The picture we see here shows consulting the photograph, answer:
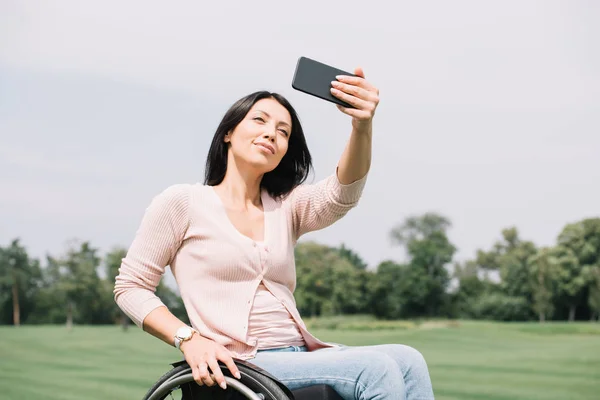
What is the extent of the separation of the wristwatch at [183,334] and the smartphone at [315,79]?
0.62 m

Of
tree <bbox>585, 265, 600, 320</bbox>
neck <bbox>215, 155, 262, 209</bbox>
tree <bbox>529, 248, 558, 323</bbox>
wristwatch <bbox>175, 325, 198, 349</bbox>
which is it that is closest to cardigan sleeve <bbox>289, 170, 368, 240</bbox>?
neck <bbox>215, 155, 262, 209</bbox>

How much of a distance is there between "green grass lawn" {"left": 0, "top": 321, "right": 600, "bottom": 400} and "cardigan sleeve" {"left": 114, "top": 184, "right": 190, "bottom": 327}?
4.82 metres

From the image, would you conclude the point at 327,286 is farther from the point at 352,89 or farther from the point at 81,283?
the point at 352,89

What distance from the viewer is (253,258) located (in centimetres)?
170

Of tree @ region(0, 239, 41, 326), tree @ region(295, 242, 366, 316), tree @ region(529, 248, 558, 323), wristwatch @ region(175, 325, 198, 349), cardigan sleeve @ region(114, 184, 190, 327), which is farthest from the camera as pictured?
tree @ region(529, 248, 558, 323)

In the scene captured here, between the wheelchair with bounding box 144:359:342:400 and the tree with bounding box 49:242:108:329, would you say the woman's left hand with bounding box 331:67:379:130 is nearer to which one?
the wheelchair with bounding box 144:359:342:400

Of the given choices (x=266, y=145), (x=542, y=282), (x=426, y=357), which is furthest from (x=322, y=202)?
(x=542, y=282)

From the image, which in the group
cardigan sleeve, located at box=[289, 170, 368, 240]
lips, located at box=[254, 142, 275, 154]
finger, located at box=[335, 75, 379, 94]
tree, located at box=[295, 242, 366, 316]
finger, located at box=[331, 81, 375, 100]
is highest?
finger, located at box=[335, 75, 379, 94]

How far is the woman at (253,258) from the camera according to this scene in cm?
153

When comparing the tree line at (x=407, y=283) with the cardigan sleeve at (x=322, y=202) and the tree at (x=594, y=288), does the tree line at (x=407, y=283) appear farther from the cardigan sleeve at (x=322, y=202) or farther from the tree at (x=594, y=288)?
the cardigan sleeve at (x=322, y=202)

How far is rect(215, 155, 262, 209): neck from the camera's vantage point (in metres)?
1.85

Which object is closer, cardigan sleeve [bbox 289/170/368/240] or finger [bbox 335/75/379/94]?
finger [bbox 335/75/379/94]

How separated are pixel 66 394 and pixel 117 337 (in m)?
5.98

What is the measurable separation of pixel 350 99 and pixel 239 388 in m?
0.71
